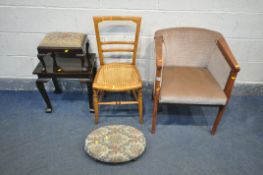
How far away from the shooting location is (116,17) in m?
1.95

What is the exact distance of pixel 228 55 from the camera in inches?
66.4

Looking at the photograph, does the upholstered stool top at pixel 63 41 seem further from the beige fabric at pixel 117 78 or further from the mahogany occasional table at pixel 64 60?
the beige fabric at pixel 117 78

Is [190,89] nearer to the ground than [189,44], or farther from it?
nearer to the ground

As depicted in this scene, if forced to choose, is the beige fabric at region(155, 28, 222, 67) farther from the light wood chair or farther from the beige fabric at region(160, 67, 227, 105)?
the light wood chair

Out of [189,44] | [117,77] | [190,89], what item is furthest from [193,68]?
[117,77]

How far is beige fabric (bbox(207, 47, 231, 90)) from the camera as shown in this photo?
5.68ft

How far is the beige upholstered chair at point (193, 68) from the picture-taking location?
1729mm

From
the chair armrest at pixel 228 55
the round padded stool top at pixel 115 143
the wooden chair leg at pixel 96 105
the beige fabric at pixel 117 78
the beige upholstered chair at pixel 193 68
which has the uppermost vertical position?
the chair armrest at pixel 228 55

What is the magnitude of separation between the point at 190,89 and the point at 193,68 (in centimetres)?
34

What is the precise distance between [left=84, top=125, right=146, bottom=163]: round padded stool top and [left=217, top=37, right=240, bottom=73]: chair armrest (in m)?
0.88

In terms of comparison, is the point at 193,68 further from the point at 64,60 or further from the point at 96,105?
the point at 64,60

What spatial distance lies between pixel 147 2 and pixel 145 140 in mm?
1185

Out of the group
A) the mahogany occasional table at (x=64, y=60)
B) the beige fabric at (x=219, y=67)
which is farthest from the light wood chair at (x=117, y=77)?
the beige fabric at (x=219, y=67)

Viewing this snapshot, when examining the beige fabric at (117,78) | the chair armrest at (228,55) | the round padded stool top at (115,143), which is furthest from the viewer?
the beige fabric at (117,78)
